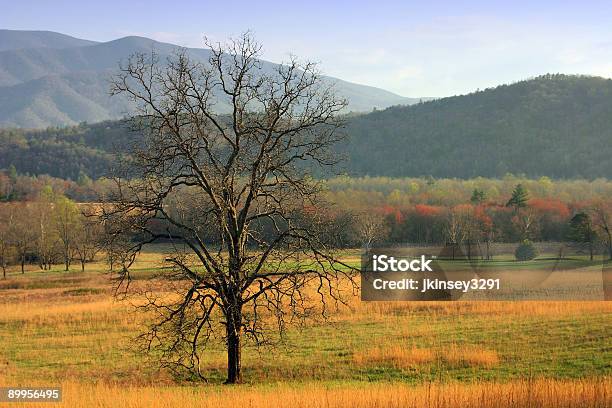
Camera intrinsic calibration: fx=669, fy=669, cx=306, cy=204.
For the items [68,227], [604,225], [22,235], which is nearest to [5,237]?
[22,235]

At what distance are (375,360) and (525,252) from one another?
31873 millimetres

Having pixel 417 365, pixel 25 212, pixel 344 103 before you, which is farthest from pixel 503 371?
pixel 25 212

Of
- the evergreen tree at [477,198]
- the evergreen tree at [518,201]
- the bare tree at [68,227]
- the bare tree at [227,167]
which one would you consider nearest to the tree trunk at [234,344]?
the bare tree at [227,167]

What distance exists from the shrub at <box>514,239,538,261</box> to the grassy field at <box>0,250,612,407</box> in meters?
18.2

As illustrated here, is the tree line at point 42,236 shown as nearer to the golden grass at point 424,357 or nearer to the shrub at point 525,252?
the shrub at point 525,252

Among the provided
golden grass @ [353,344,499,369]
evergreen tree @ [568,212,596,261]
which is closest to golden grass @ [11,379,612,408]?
golden grass @ [353,344,499,369]

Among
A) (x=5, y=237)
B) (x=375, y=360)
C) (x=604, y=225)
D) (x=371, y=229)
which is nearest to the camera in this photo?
(x=375, y=360)

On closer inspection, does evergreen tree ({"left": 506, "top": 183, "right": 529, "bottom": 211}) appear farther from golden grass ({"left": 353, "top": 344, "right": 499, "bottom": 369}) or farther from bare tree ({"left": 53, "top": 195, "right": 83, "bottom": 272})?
golden grass ({"left": 353, "top": 344, "right": 499, "bottom": 369})

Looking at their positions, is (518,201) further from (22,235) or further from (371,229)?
(22,235)

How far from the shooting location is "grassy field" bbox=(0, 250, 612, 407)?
13656 millimetres

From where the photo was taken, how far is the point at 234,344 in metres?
18.6

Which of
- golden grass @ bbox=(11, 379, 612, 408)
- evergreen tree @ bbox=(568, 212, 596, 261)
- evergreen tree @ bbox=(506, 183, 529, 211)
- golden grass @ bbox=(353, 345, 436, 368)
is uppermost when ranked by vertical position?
evergreen tree @ bbox=(506, 183, 529, 211)

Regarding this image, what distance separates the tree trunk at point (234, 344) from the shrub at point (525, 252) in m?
35.0

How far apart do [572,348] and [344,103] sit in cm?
1061
